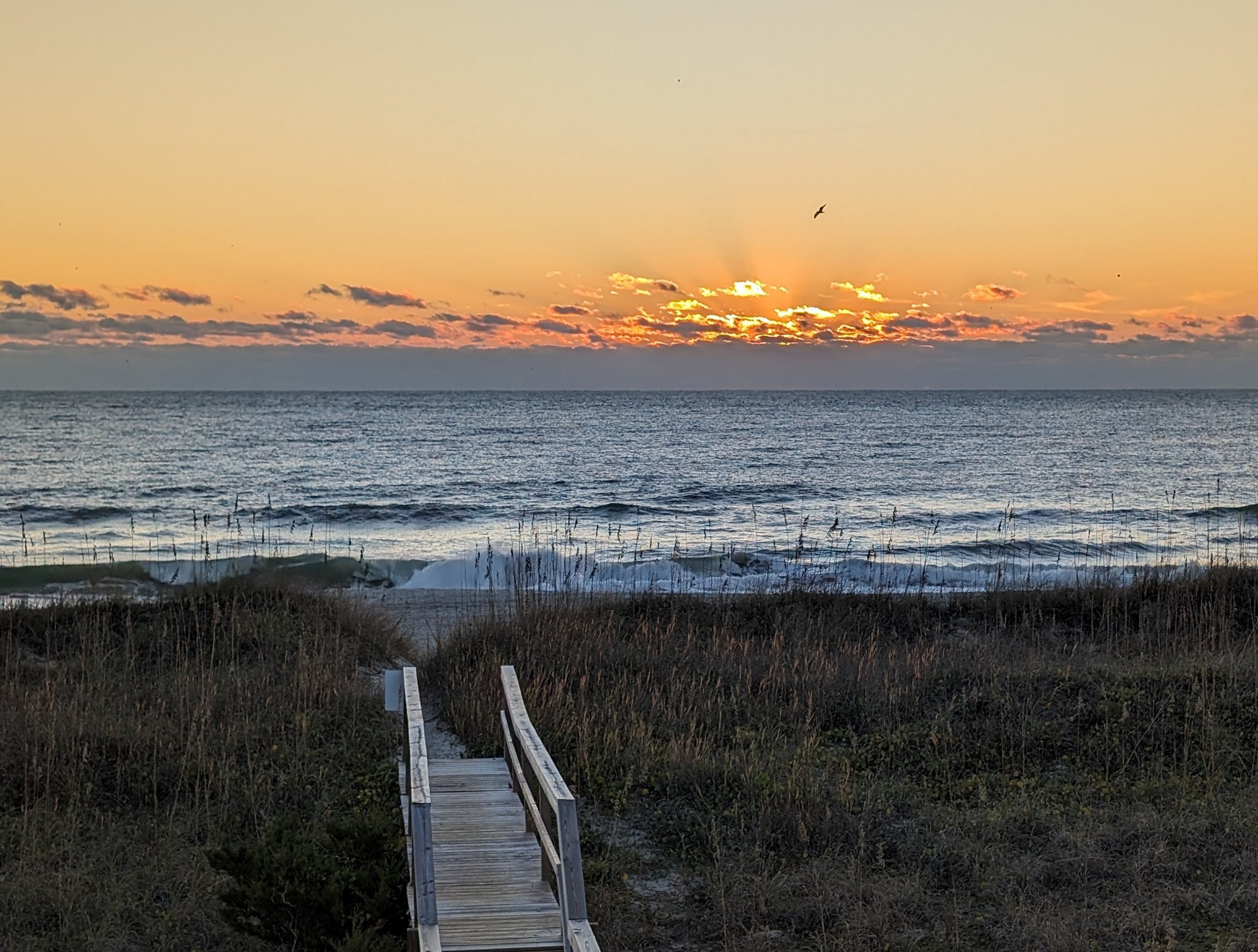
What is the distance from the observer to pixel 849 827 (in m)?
8.39

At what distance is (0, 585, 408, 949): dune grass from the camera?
603cm

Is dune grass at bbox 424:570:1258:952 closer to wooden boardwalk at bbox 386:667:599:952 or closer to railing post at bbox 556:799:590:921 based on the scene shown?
wooden boardwalk at bbox 386:667:599:952

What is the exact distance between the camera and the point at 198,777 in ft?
29.6

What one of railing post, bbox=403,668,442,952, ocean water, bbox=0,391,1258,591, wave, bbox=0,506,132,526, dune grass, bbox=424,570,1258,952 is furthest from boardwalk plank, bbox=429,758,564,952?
wave, bbox=0,506,132,526

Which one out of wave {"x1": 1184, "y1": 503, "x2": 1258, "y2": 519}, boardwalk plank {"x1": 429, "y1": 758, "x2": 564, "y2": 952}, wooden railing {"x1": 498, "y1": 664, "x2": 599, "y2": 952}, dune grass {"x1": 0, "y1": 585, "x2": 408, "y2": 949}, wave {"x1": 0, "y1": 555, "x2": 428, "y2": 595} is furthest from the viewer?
wave {"x1": 1184, "y1": 503, "x2": 1258, "y2": 519}

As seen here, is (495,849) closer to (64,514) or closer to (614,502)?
(64,514)

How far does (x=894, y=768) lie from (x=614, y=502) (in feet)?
103

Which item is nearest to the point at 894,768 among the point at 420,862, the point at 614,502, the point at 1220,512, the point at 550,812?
the point at 550,812

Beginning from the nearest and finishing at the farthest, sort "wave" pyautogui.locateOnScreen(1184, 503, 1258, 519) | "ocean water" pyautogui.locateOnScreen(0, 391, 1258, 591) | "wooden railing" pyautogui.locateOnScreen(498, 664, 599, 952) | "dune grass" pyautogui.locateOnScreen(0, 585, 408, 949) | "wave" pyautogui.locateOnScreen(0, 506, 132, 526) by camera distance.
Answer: "wooden railing" pyautogui.locateOnScreen(498, 664, 599, 952), "dune grass" pyautogui.locateOnScreen(0, 585, 408, 949), "ocean water" pyautogui.locateOnScreen(0, 391, 1258, 591), "wave" pyautogui.locateOnScreen(0, 506, 132, 526), "wave" pyautogui.locateOnScreen(1184, 503, 1258, 519)

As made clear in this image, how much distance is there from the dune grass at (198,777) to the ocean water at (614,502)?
3.48 m

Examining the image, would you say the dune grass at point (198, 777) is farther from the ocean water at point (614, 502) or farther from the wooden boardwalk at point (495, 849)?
the ocean water at point (614, 502)

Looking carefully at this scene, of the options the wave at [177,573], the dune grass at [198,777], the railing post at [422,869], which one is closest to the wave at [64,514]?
the wave at [177,573]

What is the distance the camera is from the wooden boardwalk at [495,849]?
5020mm

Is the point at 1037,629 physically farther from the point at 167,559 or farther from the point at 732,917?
the point at 167,559
